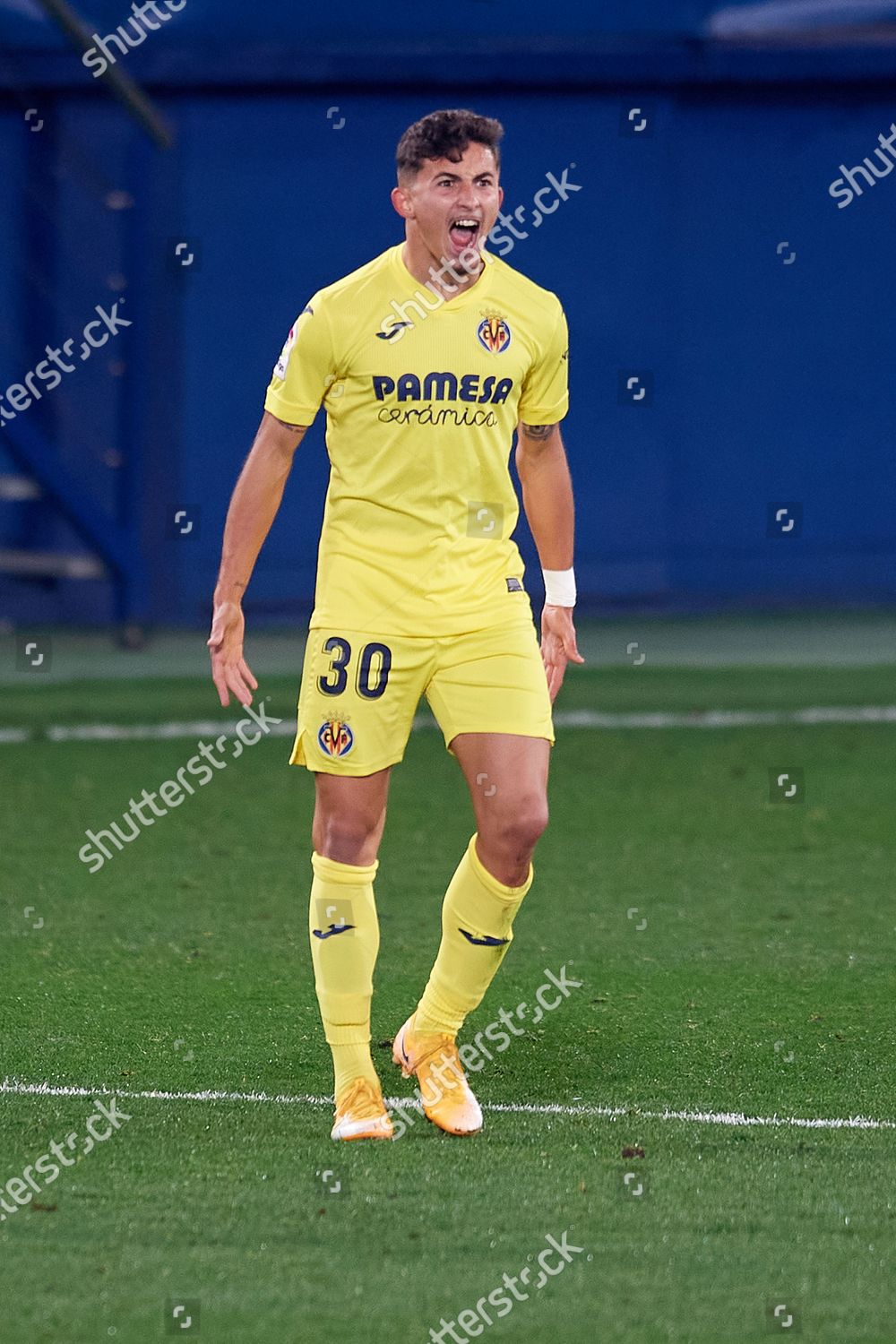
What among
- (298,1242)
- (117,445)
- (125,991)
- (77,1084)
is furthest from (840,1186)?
(117,445)

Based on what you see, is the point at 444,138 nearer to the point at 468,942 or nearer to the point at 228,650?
the point at 228,650

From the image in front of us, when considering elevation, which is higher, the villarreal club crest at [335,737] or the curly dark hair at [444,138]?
the curly dark hair at [444,138]

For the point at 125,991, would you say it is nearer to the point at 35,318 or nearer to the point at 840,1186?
the point at 840,1186

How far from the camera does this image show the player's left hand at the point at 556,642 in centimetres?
495

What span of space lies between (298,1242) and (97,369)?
11.7 metres

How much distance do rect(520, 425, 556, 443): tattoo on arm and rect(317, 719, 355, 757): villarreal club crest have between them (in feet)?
2.65

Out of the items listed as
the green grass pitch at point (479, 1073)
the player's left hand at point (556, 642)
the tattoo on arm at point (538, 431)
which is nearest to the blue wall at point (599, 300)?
the green grass pitch at point (479, 1073)

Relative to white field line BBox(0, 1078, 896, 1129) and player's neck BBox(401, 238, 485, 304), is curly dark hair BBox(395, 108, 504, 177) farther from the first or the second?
white field line BBox(0, 1078, 896, 1129)

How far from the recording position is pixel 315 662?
177 inches

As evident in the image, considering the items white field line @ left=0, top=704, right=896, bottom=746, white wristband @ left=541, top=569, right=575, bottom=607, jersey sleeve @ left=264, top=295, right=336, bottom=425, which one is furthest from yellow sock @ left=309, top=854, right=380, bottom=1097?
white field line @ left=0, top=704, right=896, bottom=746

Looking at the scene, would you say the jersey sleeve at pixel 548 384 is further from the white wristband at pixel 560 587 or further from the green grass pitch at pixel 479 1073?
the green grass pitch at pixel 479 1073

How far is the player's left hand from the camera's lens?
4.95 m

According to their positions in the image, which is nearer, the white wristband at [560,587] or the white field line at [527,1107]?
the white field line at [527,1107]

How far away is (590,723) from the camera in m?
10.4
